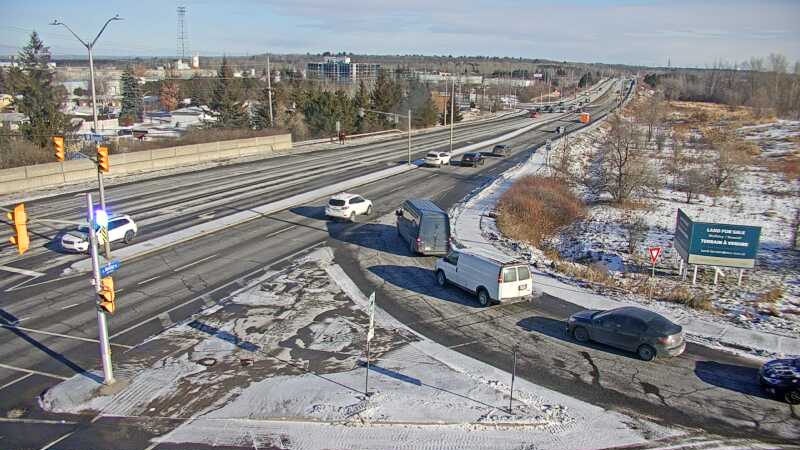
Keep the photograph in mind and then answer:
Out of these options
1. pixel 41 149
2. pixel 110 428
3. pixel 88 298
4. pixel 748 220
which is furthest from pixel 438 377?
pixel 41 149

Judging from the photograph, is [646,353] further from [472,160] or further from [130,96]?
[130,96]

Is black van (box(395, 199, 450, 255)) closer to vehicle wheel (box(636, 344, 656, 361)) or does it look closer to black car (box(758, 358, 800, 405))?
vehicle wheel (box(636, 344, 656, 361))

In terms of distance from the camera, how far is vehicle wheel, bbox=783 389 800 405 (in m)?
15.4

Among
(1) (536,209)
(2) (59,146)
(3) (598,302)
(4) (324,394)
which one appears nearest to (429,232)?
(3) (598,302)

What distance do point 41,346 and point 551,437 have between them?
15.0 meters

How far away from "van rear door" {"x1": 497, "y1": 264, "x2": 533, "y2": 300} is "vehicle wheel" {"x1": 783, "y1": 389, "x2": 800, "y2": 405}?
895 centimetres

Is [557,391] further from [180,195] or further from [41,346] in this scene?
[180,195]

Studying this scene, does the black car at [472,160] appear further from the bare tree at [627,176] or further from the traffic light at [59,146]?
the traffic light at [59,146]

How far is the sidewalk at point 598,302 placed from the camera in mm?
19375

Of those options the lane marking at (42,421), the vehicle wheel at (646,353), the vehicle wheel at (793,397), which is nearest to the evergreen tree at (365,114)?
the vehicle wheel at (646,353)

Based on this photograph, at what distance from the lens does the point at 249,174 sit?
50.9 metres

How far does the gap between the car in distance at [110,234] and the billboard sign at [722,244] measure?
26.3m

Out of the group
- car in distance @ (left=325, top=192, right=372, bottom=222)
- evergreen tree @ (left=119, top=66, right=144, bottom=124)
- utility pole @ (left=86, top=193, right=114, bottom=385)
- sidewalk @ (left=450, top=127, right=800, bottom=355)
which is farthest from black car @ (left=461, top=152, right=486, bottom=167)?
evergreen tree @ (left=119, top=66, right=144, bottom=124)

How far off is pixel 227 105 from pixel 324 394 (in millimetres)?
66756
